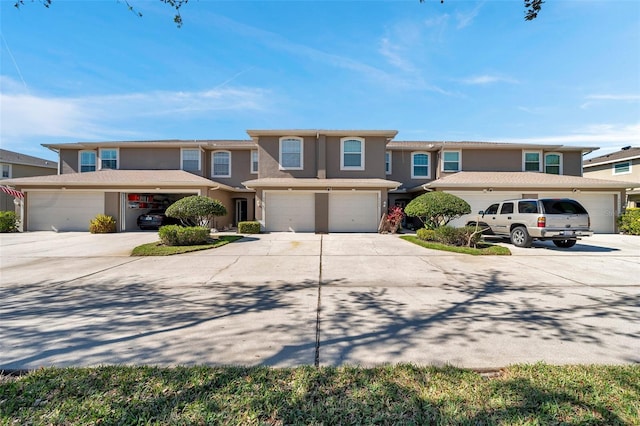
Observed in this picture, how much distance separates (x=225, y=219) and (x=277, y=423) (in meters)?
18.3

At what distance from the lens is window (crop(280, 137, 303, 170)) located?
16.7 metres

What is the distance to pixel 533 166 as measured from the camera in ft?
61.9

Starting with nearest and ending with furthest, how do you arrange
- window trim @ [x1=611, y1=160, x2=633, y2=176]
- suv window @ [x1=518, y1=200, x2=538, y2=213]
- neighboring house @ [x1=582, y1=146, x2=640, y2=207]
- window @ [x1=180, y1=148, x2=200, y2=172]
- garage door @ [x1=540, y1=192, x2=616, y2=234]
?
suv window @ [x1=518, y1=200, x2=538, y2=213], garage door @ [x1=540, y1=192, x2=616, y2=234], window @ [x1=180, y1=148, x2=200, y2=172], neighboring house @ [x1=582, y1=146, x2=640, y2=207], window trim @ [x1=611, y1=160, x2=633, y2=176]

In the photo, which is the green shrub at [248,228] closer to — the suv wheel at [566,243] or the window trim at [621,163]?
the suv wheel at [566,243]

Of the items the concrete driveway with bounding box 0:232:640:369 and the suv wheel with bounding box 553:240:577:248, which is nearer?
the concrete driveway with bounding box 0:232:640:369

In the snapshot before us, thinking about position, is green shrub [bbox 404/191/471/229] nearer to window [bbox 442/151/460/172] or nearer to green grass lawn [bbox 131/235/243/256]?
window [bbox 442/151/460/172]

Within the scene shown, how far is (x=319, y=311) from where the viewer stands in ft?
14.5

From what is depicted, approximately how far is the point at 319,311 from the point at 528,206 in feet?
33.1

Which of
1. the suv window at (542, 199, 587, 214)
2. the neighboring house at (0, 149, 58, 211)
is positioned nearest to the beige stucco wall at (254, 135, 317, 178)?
the suv window at (542, 199, 587, 214)

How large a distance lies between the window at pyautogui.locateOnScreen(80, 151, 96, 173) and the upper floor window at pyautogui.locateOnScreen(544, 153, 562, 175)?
3139 centimetres

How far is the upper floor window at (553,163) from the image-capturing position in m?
19.0

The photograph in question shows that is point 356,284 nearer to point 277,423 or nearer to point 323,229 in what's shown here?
point 277,423

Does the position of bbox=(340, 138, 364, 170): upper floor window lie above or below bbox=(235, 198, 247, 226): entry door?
above

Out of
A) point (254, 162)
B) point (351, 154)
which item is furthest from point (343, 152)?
point (254, 162)
